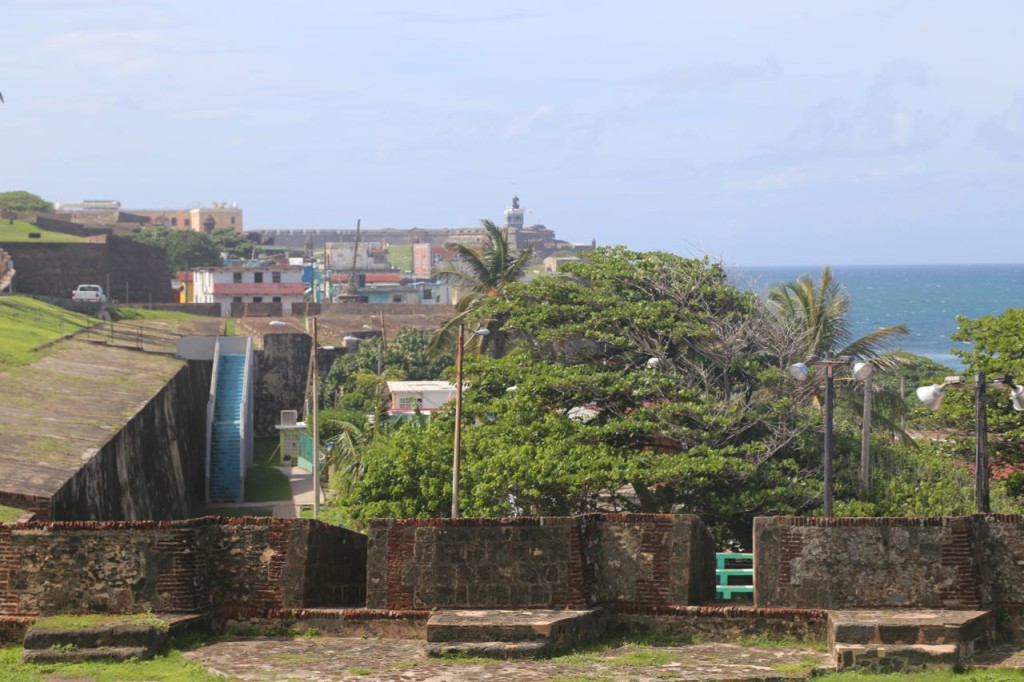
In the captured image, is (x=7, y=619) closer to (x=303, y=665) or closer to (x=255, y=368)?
(x=303, y=665)

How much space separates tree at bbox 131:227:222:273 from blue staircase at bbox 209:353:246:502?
69.2m

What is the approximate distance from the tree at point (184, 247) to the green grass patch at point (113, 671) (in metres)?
102

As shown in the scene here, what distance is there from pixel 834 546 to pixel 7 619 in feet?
18.9

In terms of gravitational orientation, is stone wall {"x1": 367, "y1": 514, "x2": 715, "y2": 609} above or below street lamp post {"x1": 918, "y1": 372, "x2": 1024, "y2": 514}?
below

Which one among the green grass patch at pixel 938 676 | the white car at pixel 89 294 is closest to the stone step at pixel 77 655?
the green grass patch at pixel 938 676

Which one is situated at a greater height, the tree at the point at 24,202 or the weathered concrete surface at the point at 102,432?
the tree at the point at 24,202

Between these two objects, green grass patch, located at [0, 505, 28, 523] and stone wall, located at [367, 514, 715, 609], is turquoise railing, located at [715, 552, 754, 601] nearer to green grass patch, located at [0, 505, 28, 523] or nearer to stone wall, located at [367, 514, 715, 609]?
stone wall, located at [367, 514, 715, 609]

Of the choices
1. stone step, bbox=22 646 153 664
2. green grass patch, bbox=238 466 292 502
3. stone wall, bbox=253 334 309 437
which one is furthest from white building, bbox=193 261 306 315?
stone step, bbox=22 646 153 664

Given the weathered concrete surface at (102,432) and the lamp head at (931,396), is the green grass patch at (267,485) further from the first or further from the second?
the lamp head at (931,396)

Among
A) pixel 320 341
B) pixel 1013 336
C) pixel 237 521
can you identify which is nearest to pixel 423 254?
pixel 320 341

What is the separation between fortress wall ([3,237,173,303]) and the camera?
64.1 metres

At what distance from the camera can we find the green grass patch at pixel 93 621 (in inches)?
412

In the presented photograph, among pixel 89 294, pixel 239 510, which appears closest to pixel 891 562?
pixel 239 510

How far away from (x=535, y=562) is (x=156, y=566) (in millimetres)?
2658
